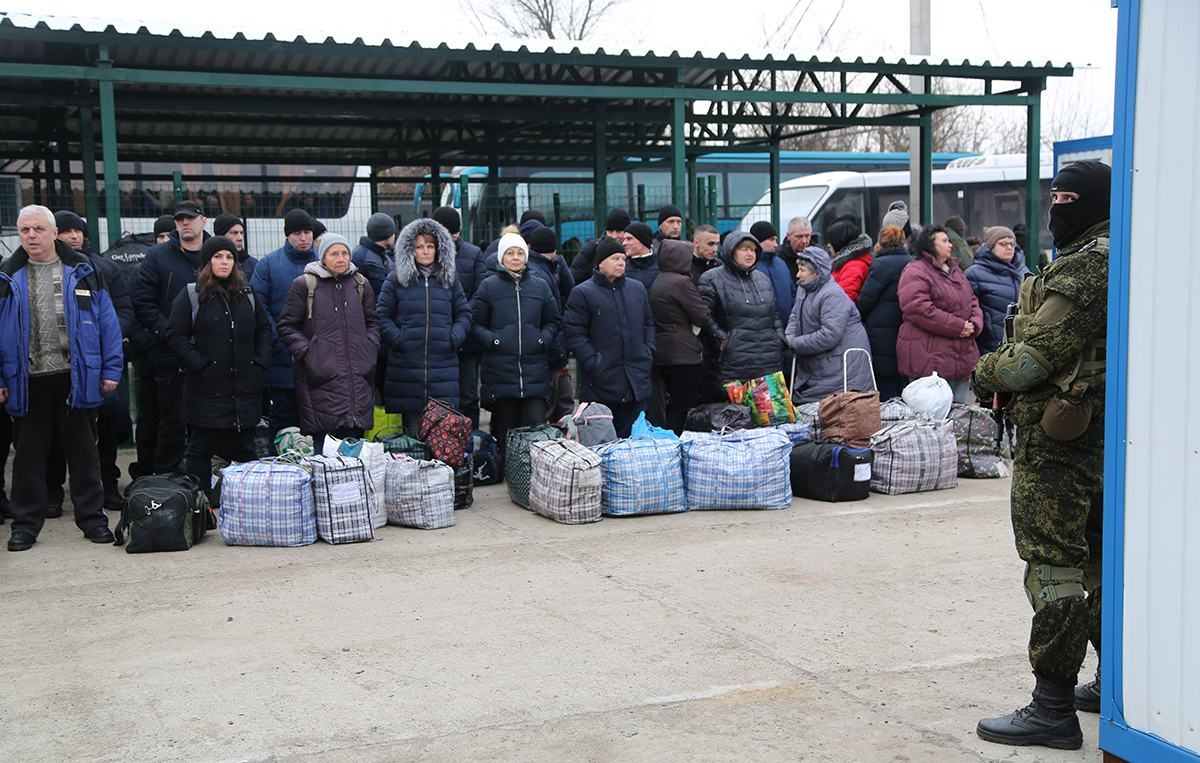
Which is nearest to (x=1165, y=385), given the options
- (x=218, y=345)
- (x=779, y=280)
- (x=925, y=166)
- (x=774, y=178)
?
Answer: (x=218, y=345)

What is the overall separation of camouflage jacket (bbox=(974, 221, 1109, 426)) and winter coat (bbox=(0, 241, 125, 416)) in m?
5.39

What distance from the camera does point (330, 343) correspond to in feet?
27.1

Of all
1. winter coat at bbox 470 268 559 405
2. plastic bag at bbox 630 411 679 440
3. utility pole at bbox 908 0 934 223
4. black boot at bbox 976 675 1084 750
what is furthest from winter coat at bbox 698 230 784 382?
utility pole at bbox 908 0 934 223

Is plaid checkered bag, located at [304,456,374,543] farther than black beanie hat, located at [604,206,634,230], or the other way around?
black beanie hat, located at [604,206,634,230]

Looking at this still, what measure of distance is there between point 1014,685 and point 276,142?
49.7ft

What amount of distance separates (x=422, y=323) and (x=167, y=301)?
1.78 meters

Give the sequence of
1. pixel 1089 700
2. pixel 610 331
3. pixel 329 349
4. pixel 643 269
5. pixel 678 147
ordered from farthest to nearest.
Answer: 1. pixel 678 147
2. pixel 643 269
3. pixel 610 331
4. pixel 329 349
5. pixel 1089 700

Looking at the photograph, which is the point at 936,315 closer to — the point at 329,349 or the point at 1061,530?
the point at 329,349

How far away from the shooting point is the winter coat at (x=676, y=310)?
9.40m

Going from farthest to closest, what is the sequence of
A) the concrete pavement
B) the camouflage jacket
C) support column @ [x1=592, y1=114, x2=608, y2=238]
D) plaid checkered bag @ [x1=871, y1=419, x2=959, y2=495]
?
support column @ [x1=592, y1=114, x2=608, y2=238] → plaid checkered bag @ [x1=871, y1=419, x2=959, y2=495] → the concrete pavement → the camouflage jacket

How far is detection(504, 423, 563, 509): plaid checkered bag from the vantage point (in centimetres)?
847

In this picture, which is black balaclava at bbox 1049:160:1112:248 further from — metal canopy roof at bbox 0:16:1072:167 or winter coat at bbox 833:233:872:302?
metal canopy roof at bbox 0:16:1072:167

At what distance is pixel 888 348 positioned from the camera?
33.0 ft

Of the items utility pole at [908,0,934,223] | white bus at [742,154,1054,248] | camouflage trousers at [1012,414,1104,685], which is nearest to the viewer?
camouflage trousers at [1012,414,1104,685]
